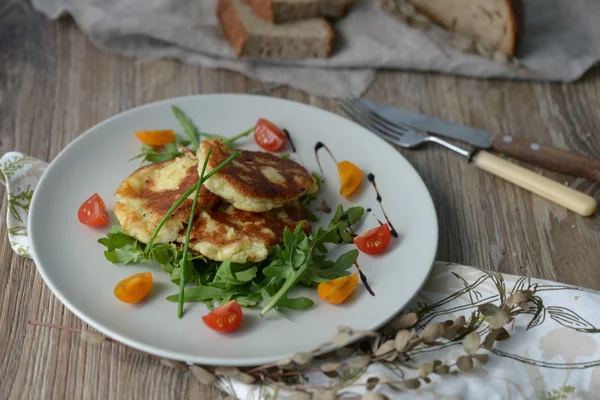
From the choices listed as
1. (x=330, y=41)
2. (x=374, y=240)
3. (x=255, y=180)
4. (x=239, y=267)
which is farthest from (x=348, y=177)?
(x=330, y=41)

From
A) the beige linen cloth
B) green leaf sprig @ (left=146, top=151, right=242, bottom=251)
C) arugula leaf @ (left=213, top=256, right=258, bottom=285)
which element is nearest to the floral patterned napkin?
arugula leaf @ (left=213, top=256, right=258, bottom=285)

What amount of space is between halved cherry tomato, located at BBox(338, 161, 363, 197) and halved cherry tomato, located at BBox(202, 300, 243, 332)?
1031 mm

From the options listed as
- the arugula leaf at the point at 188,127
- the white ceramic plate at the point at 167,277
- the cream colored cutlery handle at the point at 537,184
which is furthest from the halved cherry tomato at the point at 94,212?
the cream colored cutlery handle at the point at 537,184

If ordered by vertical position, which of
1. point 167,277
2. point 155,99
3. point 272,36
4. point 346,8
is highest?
point 346,8

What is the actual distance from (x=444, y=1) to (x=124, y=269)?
3351 millimetres

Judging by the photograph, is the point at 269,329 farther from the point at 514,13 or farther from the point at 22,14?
the point at 22,14

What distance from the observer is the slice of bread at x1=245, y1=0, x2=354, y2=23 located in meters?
4.96

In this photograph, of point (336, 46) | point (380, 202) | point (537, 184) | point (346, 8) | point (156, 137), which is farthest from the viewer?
point (346, 8)

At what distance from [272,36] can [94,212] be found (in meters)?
2.19

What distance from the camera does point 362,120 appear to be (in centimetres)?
444

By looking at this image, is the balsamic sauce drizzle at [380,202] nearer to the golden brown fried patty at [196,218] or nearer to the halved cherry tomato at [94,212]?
the golden brown fried patty at [196,218]

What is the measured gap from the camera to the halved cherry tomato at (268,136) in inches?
152

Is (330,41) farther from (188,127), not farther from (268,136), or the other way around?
(188,127)

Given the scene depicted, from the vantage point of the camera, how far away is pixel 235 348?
2797mm
